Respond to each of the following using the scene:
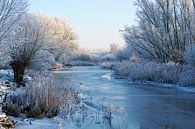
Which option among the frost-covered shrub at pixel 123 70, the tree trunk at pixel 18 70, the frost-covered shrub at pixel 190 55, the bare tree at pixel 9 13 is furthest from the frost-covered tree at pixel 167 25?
the bare tree at pixel 9 13

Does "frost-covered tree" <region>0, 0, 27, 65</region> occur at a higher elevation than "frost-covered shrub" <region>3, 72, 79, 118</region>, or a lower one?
higher

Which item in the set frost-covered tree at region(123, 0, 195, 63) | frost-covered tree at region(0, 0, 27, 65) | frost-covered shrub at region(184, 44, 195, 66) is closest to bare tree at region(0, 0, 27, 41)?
frost-covered tree at region(0, 0, 27, 65)

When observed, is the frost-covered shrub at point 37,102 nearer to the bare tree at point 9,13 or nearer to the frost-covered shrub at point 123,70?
the bare tree at point 9,13

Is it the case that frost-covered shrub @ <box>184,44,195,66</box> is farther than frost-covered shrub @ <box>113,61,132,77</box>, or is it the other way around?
frost-covered shrub @ <box>113,61,132,77</box>

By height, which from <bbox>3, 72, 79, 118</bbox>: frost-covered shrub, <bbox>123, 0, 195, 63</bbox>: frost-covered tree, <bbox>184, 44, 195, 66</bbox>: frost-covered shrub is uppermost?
<bbox>123, 0, 195, 63</bbox>: frost-covered tree

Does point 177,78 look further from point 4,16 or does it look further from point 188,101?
point 4,16

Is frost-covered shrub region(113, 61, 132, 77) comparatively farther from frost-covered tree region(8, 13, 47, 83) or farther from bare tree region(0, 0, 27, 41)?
bare tree region(0, 0, 27, 41)

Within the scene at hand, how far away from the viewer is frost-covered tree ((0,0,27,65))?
41.6ft

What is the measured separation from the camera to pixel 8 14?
12758 mm

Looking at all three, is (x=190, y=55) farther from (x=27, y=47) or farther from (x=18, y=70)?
(x=18, y=70)

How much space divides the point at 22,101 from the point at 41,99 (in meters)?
0.61

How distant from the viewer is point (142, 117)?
1379cm

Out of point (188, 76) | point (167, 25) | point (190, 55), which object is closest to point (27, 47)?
point (188, 76)

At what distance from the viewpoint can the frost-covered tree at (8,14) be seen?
12.7 metres
